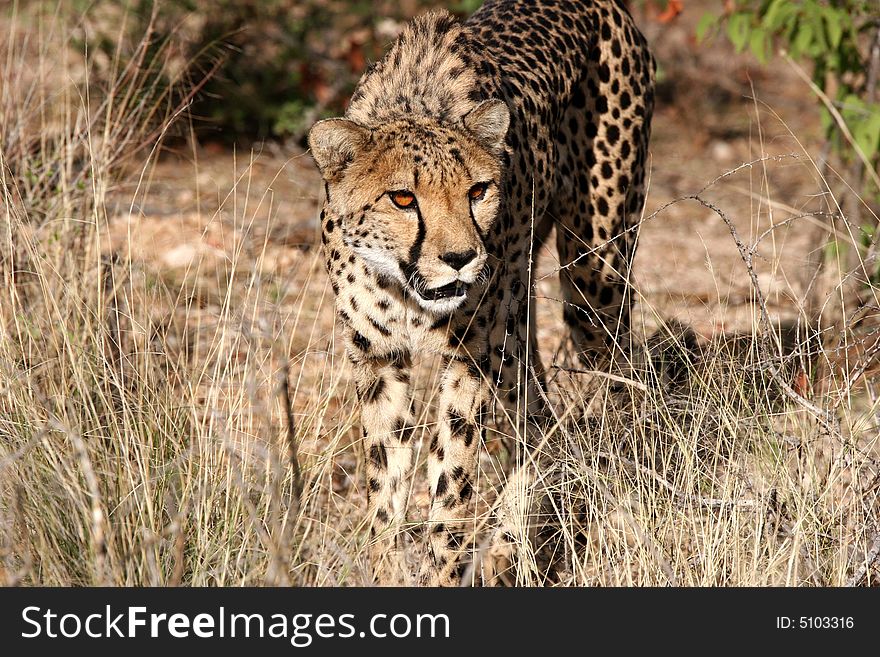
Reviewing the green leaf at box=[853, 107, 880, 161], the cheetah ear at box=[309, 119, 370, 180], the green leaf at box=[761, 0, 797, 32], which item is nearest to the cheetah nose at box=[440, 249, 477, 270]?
the cheetah ear at box=[309, 119, 370, 180]

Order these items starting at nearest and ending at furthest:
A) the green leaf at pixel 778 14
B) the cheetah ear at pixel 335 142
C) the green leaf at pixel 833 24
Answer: the cheetah ear at pixel 335 142
the green leaf at pixel 833 24
the green leaf at pixel 778 14

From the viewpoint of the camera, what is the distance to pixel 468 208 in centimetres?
333

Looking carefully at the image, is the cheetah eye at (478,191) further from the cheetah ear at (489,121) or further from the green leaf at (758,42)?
the green leaf at (758,42)

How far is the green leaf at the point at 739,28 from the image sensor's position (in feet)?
16.2

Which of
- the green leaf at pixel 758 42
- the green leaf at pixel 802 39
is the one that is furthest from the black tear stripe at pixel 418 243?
the green leaf at pixel 802 39

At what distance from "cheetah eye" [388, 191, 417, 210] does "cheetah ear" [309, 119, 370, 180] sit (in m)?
0.20

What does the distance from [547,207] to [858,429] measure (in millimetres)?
1647

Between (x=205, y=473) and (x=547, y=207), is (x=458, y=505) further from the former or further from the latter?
(x=547, y=207)

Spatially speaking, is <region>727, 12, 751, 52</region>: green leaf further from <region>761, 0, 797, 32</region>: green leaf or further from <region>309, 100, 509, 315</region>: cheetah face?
<region>309, 100, 509, 315</region>: cheetah face

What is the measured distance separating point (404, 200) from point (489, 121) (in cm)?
42

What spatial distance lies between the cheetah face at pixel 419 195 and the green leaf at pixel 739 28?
1.86 metres

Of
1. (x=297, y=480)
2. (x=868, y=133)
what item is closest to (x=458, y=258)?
(x=297, y=480)

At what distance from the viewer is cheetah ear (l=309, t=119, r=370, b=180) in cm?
332

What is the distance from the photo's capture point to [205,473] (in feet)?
10.4
